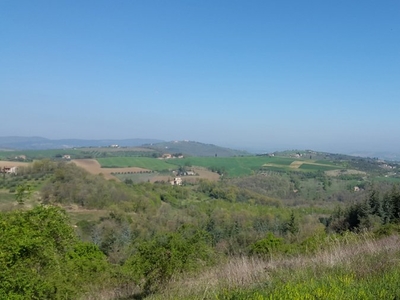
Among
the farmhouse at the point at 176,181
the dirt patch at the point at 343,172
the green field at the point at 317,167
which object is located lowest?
the farmhouse at the point at 176,181

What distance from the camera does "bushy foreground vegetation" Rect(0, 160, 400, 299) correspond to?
15.3 ft

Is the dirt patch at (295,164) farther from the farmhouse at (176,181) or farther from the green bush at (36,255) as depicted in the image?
the green bush at (36,255)

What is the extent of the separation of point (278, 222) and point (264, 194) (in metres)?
37.9

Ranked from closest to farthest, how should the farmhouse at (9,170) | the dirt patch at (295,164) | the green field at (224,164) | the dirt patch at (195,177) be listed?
the farmhouse at (9,170) < the dirt patch at (195,177) < the green field at (224,164) < the dirt patch at (295,164)

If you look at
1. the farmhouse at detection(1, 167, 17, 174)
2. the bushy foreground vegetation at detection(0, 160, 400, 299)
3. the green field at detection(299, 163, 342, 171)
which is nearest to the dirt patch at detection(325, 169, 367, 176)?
the green field at detection(299, 163, 342, 171)

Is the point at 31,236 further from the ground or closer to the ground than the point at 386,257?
closer to the ground

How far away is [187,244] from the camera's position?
15.1 metres

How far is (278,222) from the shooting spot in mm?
58125

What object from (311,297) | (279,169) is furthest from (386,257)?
(279,169)

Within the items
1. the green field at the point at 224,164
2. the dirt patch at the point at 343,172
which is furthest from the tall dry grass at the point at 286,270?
the dirt patch at the point at 343,172

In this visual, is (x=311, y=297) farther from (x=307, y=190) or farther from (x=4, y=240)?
→ (x=307, y=190)

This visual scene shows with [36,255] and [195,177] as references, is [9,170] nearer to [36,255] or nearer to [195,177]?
[195,177]

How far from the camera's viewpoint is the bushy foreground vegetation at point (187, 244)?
15.3 ft

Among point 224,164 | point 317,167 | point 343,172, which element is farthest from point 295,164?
point 224,164
